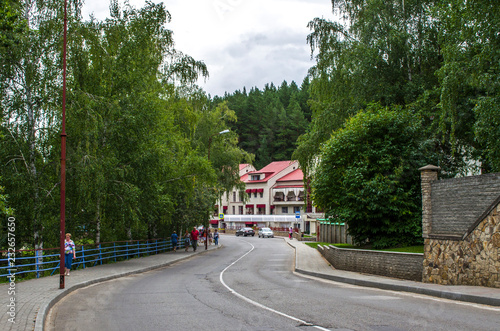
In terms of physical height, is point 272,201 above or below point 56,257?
above

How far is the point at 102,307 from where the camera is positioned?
39.5ft

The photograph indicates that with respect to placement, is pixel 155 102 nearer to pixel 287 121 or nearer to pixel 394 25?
pixel 394 25

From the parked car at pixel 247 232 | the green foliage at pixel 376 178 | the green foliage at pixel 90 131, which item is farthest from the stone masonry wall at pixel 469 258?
the parked car at pixel 247 232

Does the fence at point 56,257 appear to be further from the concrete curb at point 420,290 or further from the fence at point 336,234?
the fence at point 336,234

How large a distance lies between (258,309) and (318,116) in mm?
20957

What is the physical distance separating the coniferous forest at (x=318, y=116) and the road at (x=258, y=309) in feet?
20.2

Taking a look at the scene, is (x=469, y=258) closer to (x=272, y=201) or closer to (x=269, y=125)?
(x=272, y=201)

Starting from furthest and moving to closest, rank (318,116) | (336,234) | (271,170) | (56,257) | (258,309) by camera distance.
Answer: (271,170), (336,234), (318,116), (56,257), (258,309)

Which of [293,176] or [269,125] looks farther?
[269,125]

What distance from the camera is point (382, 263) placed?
18625 millimetres

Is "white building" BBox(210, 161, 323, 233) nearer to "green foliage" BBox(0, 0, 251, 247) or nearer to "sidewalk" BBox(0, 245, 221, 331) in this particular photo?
"green foliage" BBox(0, 0, 251, 247)

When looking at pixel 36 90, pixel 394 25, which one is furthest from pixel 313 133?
pixel 36 90

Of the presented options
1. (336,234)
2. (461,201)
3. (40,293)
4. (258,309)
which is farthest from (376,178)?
(336,234)

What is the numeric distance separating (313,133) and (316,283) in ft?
49.0
